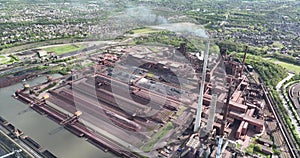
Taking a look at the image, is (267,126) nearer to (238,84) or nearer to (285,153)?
(285,153)

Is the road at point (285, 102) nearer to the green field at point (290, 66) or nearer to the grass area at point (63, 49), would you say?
the green field at point (290, 66)

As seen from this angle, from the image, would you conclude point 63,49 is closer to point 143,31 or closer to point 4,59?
point 4,59

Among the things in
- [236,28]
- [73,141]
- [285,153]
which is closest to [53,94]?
[73,141]

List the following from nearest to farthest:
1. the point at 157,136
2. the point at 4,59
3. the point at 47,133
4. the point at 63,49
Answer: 1. the point at 157,136
2. the point at 47,133
3. the point at 4,59
4. the point at 63,49

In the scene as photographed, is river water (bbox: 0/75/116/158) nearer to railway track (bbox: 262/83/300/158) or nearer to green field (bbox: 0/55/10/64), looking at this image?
green field (bbox: 0/55/10/64)

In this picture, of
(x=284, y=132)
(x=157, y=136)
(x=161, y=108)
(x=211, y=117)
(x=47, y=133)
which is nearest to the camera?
(x=211, y=117)

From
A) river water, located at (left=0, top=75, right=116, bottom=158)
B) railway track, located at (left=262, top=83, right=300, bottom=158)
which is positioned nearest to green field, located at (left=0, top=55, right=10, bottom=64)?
river water, located at (left=0, top=75, right=116, bottom=158)

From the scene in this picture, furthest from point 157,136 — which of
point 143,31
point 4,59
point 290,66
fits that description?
point 143,31
